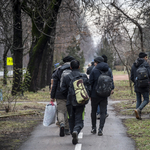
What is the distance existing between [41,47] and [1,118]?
28.0 feet

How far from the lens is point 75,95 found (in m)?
6.29

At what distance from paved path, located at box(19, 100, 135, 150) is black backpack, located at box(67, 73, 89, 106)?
86 cm

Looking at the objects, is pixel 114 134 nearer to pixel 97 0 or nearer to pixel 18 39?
pixel 97 0

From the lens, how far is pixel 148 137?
22.0 feet

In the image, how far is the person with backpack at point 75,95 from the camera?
20.4ft

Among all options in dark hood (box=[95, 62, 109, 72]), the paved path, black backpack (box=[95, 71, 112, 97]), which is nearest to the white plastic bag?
the paved path

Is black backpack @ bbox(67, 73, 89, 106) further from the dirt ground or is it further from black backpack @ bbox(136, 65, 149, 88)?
black backpack @ bbox(136, 65, 149, 88)

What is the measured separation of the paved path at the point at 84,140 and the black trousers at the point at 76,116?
35cm

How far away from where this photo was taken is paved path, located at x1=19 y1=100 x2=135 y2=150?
5973 millimetres

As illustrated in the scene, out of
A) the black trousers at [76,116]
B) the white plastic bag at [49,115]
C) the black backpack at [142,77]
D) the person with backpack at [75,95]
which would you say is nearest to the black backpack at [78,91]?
the person with backpack at [75,95]

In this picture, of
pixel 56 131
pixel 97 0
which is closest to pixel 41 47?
pixel 97 0

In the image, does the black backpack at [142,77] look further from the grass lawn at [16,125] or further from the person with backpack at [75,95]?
the grass lawn at [16,125]

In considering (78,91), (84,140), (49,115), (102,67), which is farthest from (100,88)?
(49,115)

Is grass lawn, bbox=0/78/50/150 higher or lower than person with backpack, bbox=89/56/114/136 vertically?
lower
